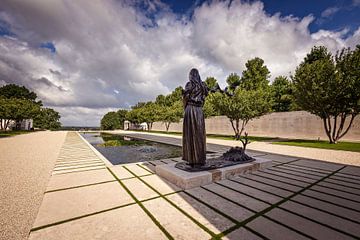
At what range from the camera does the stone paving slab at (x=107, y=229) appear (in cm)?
191

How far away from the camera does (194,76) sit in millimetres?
3959

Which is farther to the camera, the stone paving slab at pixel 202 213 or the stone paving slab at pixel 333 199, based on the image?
the stone paving slab at pixel 333 199

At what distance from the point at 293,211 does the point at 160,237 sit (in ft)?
6.82

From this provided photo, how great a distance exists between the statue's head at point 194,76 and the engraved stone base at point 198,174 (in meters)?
2.20

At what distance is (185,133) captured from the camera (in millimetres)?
3914

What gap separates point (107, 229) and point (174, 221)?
87 centimetres

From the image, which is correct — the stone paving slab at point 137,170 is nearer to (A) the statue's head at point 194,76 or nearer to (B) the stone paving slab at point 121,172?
(B) the stone paving slab at point 121,172

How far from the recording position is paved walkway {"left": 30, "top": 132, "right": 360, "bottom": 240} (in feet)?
6.52

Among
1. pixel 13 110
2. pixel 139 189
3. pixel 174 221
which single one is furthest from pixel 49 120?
pixel 174 221

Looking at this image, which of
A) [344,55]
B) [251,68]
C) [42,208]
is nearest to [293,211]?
[42,208]

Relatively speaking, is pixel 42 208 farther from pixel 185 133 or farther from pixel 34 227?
pixel 185 133

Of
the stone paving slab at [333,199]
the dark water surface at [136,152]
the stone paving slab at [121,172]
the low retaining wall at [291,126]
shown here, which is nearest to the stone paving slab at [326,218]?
the stone paving slab at [333,199]

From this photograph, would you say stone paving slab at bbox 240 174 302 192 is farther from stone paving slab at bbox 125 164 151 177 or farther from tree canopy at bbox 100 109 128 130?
tree canopy at bbox 100 109 128 130

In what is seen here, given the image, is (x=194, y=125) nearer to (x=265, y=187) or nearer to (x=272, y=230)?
(x=265, y=187)
